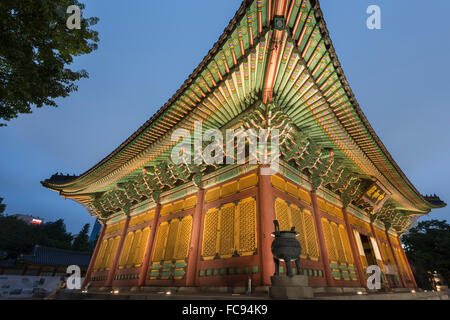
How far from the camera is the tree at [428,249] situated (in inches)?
827

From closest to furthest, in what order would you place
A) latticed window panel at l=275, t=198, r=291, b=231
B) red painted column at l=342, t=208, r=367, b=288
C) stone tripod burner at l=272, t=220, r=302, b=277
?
1. stone tripod burner at l=272, t=220, r=302, b=277
2. latticed window panel at l=275, t=198, r=291, b=231
3. red painted column at l=342, t=208, r=367, b=288

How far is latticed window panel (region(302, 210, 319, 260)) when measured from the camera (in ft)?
24.1

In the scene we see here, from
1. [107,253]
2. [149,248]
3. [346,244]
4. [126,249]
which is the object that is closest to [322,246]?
[346,244]

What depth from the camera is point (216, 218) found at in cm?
780

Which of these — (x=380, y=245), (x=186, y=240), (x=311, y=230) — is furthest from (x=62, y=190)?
(x=380, y=245)

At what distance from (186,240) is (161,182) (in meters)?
3.27

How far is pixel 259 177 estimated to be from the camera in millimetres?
7023

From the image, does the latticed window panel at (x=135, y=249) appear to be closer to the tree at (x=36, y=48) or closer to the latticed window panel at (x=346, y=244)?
the tree at (x=36, y=48)

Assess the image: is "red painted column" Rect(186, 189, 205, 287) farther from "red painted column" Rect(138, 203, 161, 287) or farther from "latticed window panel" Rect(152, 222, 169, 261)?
"red painted column" Rect(138, 203, 161, 287)

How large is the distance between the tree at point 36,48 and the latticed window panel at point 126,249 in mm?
7979

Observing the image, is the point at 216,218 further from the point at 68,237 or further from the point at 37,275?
the point at 68,237

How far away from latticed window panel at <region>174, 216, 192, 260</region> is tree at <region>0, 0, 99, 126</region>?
231 inches

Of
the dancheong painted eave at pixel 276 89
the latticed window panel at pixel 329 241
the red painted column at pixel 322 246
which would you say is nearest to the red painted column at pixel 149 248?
the dancheong painted eave at pixel 276 89

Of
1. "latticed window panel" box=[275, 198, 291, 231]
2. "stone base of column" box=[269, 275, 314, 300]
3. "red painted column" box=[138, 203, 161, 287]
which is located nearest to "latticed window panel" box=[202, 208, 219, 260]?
"latticed window panel" box=[275, 198, 291, 231]
